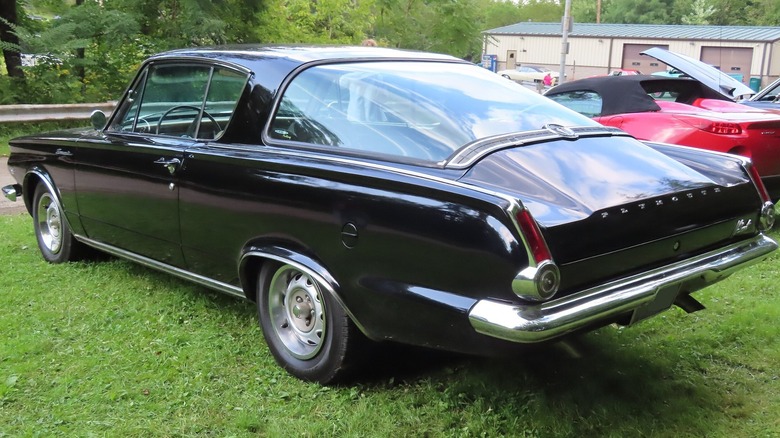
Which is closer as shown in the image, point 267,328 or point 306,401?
point 306,401

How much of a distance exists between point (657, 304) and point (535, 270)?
78cm

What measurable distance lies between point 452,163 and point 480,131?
0.35 meters

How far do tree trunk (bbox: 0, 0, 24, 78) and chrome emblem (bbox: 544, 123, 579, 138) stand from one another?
13.4 meters

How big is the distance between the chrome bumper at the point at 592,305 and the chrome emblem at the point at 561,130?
2.47 feet

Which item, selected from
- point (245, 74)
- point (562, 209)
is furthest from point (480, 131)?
point (245, 74)

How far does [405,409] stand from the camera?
10.3 ft

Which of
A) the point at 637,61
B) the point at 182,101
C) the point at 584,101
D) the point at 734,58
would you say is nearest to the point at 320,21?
the point at 584,101

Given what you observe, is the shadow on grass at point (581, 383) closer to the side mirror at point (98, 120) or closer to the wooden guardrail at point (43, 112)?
the side mirror at point (98, 120)

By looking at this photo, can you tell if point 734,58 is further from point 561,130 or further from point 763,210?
point 561,130

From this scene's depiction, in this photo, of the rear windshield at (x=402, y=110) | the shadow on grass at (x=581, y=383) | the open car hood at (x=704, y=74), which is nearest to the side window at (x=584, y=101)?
the open car hood at (x=704, y=74)

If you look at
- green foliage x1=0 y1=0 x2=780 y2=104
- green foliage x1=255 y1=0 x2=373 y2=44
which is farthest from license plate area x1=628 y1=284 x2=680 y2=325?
green foliage x1=255 y1=0 x2=373 y2=44

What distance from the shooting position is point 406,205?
2.75 m

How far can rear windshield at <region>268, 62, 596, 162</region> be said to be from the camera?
314 cm

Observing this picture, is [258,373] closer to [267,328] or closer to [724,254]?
[267,328]
